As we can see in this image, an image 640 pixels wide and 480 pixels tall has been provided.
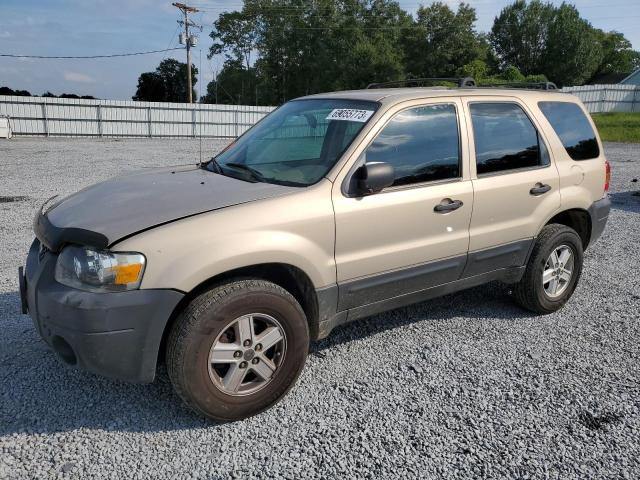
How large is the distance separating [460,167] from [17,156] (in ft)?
54.9

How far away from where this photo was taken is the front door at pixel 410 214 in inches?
128

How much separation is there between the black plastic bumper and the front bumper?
12.2 feet

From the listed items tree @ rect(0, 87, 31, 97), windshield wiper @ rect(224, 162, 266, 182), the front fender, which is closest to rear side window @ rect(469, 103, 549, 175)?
the front fender

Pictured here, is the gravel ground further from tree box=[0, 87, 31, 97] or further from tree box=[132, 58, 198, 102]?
tree box=[132, 58, 198, 102]

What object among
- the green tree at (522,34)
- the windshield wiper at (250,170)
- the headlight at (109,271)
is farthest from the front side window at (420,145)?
the green tree at (522,34)

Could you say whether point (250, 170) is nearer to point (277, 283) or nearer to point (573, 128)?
point (277, 283)

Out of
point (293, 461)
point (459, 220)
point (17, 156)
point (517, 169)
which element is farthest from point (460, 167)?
point (17, 156)

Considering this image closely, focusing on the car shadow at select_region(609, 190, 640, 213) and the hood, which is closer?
the hood

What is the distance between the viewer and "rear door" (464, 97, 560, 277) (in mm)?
3854

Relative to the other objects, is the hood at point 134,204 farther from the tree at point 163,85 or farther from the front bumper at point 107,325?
the tree at point 163,85

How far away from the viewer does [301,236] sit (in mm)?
3016

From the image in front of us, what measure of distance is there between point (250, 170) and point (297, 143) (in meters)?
0.43

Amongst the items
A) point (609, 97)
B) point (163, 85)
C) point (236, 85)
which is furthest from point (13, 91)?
point (609, 97)

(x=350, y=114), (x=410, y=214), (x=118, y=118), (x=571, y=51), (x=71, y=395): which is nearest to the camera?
(x=71, y=395)
